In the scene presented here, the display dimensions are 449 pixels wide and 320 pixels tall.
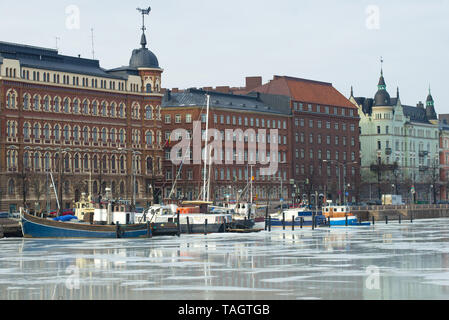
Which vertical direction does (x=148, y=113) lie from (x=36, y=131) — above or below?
above

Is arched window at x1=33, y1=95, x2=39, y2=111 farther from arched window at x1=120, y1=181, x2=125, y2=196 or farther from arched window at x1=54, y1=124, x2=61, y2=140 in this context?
arched window at x1=120, y1=181, x2=125, y2=196

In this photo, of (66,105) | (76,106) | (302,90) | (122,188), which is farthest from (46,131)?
(302,90)

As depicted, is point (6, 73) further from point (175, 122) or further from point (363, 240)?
point (363, 240)

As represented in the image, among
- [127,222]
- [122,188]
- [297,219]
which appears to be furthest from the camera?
[122,188]

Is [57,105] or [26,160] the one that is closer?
[26,160]

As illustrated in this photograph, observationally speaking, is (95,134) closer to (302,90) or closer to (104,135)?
(104,135)

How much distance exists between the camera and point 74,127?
139 metres

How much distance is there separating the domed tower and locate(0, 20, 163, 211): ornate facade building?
14 centimetres

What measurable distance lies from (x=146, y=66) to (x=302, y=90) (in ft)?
160

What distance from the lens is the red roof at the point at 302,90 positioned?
18512 cm

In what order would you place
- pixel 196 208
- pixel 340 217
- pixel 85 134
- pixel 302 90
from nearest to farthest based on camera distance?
pixel 196 208 < pixel 340 217 < pixel 85 134 < pixel 302 90

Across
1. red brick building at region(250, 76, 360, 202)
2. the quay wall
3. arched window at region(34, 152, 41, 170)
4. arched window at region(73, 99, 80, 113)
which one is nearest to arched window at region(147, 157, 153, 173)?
arched window at region(73, 99, 80, 113)

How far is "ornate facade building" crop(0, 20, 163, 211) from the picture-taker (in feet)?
422
